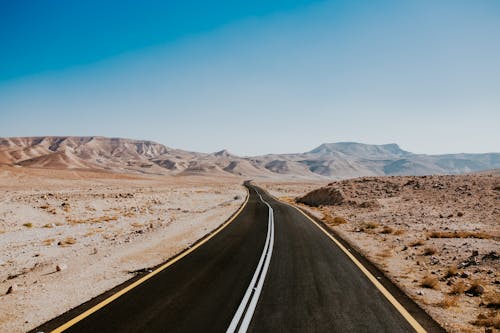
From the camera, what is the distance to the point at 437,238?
15.6m

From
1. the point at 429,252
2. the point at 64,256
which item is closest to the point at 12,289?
the point at 64,256

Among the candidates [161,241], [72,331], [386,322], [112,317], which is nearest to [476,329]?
[386,322]

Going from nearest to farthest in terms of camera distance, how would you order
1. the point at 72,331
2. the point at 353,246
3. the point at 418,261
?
the point at 72,331, the point at 418,261, the point at 353,246

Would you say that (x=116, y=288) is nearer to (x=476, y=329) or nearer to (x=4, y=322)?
(x=4, y=322)

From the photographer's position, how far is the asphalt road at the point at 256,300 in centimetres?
583

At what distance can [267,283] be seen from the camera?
27.0 feet

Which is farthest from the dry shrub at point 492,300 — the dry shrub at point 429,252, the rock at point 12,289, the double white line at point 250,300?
the rock at point 12,289

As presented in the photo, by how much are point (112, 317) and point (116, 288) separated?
1820mm

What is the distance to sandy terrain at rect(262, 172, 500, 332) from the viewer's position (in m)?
7.41

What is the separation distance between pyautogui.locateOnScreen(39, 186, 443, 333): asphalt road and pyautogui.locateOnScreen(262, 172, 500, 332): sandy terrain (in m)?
0.91

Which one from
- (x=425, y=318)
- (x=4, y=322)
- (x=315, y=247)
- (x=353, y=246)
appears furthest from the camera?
(x=353, y=246)

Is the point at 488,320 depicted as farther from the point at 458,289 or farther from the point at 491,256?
the point at 491,256

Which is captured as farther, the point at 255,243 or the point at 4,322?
the point at 255,243

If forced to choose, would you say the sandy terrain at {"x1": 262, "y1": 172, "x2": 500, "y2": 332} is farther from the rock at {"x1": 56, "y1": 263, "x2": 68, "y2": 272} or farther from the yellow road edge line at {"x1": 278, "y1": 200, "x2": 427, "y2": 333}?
the rock at {"x1": 56, "y1": 263, "x2": 68, "y2": 272}
